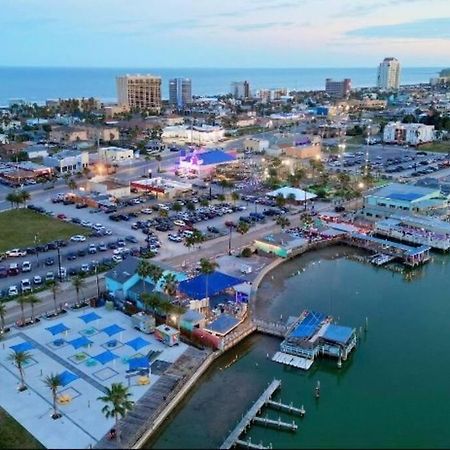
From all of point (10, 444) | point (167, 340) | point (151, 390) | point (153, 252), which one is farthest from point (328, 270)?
point (10, 444)

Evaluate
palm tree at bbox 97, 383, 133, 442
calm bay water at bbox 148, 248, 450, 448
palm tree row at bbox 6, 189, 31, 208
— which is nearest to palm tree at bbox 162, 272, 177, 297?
calm bay water at bbox 148, 248, 450, 448

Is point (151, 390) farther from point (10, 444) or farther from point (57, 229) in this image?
point (57, 229)

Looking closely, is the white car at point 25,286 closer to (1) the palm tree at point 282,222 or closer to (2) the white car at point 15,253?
(2) the white car at point 15,253

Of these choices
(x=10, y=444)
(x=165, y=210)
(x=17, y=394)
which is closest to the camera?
(x=10, y=444)

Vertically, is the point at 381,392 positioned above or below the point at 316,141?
below

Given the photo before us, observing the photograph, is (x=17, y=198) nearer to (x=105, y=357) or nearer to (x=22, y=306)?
(x=22, y=306)

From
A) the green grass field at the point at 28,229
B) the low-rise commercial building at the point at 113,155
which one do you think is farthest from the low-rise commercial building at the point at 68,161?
the green grass field at the point at 28,229
